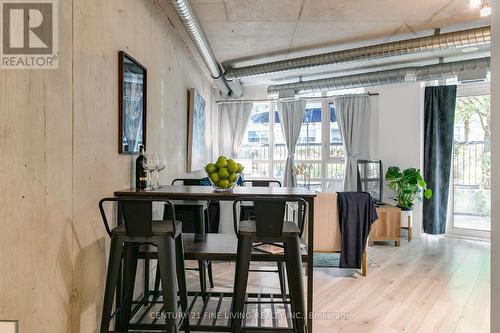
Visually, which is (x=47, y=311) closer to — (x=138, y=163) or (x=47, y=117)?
(x=47, y=117)

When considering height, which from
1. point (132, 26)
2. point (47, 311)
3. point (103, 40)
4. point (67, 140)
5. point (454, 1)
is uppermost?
point (454, 1)

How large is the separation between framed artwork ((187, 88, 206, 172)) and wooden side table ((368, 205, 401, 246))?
266 cm

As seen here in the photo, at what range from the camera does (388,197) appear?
5.86 meters

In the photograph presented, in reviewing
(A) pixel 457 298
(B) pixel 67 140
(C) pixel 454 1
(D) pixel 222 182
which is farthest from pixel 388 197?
(B) pixel 67 140

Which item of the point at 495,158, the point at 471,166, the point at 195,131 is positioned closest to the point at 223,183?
the point at 495,158

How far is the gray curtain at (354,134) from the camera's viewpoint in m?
6.03

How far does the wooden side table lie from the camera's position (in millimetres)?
4902

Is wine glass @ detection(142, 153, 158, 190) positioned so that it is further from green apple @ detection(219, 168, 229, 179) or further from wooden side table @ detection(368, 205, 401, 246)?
wooden side table @ detection(368, 205, 401, 246)

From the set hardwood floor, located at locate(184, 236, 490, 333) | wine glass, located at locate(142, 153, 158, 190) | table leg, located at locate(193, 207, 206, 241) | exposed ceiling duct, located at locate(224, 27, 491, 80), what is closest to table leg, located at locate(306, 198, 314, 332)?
hardwood floor, located at locate(184, 236, 490, 333)

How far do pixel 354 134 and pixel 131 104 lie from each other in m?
4.53

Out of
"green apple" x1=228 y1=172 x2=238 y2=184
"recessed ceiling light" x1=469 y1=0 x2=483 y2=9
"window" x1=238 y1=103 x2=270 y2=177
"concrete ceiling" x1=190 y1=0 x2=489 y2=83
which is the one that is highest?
"concrete ceiling" x1=190 y1=0 x2=489 y2=83

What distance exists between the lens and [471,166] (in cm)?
550

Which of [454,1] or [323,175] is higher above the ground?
[454,1]

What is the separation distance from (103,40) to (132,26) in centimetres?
51
